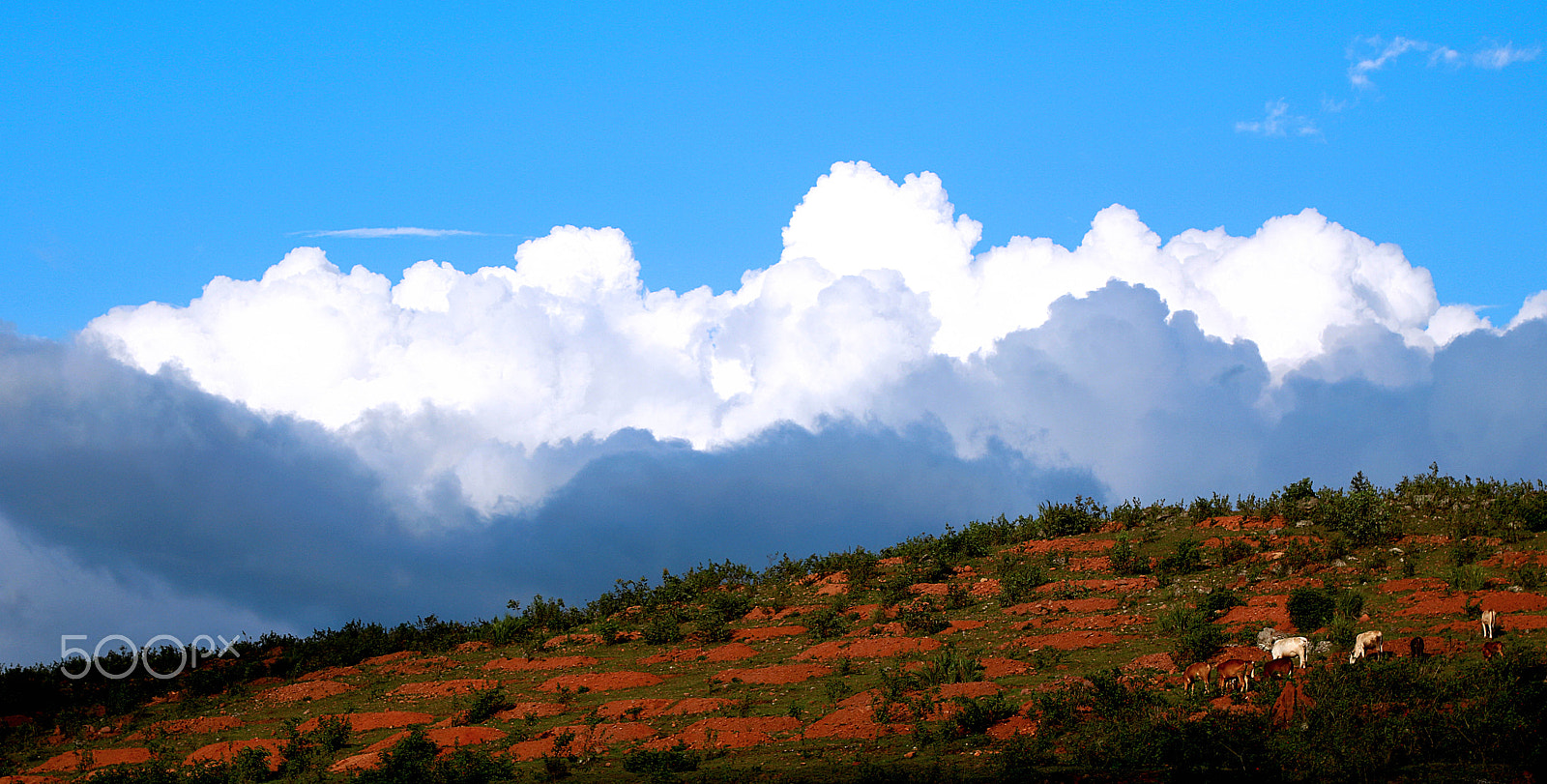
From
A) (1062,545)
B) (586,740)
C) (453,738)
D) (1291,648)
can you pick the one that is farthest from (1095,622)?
(453,738)

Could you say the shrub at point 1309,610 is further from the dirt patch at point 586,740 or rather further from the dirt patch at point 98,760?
the dirt patch at point 98,760

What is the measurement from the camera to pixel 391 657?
3012cm

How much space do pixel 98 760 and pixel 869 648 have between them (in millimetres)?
16389

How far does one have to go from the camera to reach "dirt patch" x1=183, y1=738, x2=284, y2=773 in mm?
18891

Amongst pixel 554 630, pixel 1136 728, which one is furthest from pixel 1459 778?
pixel 554 630

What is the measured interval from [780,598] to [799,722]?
42.8 ft

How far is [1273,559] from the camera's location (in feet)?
79.5

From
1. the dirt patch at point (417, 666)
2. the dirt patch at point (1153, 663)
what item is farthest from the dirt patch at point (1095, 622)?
the dirt patch at point (417, 666)

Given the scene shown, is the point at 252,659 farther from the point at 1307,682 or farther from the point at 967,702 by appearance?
the point at 1307,682

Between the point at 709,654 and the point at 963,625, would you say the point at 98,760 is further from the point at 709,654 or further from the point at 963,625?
the point at 963,625

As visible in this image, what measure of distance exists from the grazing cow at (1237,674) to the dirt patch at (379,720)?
15259mm

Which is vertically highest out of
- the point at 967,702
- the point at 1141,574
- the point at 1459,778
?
the point at 1141,574

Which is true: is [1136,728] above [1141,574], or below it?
below

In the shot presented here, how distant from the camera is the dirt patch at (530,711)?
2005cm
